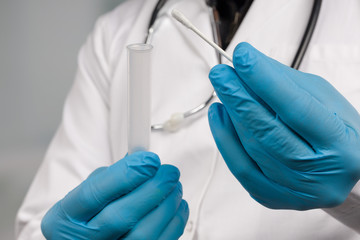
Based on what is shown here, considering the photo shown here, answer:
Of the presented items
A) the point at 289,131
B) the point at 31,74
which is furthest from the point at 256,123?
the point at 31,74

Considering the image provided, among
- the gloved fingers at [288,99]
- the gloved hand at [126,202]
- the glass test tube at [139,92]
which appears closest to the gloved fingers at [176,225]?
the gloved hand at [126,202]

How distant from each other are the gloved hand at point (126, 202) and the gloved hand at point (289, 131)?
119 millimetres

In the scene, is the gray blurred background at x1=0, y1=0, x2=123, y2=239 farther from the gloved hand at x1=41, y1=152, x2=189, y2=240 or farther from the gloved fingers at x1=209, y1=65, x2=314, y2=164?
the gloved fingers at x1=209, y1=65, x2=314, y2=164

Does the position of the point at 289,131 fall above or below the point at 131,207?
above

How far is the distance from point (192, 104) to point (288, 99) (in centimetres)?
31

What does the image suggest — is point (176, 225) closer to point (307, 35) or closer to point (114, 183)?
point (114, 183)

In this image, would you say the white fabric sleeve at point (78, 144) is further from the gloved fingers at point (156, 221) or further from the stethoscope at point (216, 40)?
the gloved fingers at point (156, 221)

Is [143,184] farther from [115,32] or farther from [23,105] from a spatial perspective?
[23,105]

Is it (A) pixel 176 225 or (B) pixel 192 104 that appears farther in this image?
(B) pixel 192 104

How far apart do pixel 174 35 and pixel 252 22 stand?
0.16 metres

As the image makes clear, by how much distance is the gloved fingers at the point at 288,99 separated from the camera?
0.50 metres

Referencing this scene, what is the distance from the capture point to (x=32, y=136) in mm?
1913

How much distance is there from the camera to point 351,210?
0.59 metres

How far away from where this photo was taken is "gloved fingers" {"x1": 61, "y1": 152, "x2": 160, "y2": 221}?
22.8 inches
